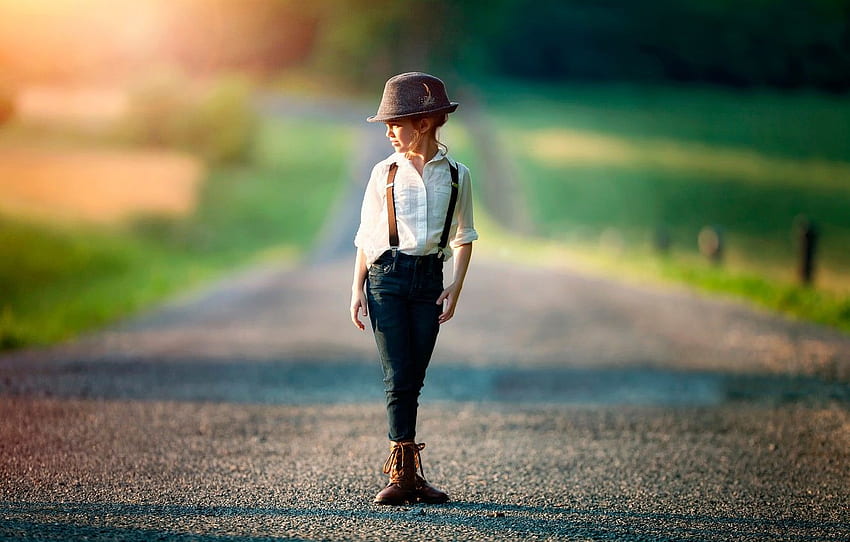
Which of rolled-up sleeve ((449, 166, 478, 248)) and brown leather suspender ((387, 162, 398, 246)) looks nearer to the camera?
brown leather suspender ((387, 162, 398, 246))

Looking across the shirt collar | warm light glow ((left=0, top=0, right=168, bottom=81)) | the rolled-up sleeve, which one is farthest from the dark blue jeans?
warm light glow ((left=0, top=0, right=168, bottom=81))

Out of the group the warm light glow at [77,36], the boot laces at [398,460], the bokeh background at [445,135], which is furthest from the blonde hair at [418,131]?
the warm light glow at [77,36]

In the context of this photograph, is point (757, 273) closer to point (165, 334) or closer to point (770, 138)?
point (165, 334)

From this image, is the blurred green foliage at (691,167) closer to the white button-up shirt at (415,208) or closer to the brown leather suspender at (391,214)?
the white button-up shirt at (415,208)

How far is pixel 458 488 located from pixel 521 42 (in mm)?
36684

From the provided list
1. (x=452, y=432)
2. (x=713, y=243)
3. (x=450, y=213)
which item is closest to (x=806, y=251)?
(x=713, y=243)

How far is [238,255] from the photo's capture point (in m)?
24.9

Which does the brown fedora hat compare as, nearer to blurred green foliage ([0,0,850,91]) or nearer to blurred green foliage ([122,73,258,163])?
blurred green foliage ([0,0,850,91])

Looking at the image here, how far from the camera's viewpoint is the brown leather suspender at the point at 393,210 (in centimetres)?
432

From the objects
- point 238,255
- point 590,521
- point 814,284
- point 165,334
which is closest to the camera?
point 590,521

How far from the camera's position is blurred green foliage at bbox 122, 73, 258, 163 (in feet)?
106

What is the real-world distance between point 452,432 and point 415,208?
2.24 m

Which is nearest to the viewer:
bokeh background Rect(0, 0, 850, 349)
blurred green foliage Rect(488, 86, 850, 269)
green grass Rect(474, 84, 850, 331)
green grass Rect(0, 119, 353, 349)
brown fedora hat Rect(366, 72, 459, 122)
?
brown fedora hat Rect(366, 72, 459, 122)

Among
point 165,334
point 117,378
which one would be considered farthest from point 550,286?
point 117,378
